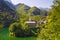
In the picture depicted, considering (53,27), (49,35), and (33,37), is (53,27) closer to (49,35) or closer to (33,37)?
(49,35)

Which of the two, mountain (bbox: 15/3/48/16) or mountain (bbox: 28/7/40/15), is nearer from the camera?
mountain (bbox: 15/3/48/16)

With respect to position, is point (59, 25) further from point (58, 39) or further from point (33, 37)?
Result: point (33, 37)

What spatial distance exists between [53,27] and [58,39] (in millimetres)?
305

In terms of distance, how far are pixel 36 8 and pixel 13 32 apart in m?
6.94

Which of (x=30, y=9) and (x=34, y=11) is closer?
(x=34, y=11)

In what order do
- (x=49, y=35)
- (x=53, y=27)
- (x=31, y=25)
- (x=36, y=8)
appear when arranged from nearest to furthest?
(x=53, y=27) < (x=49, y=35) < (x=31, y=25) < (x=36, y=8)

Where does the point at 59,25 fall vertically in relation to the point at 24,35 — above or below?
above

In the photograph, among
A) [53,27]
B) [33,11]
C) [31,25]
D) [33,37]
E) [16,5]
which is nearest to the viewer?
[53,27]

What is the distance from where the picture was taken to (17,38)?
1219 cm

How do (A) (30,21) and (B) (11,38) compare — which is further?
(A) (30,21)

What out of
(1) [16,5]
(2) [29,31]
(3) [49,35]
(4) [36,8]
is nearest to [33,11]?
(4) [36,8]

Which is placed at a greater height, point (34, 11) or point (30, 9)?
point (30, 9)

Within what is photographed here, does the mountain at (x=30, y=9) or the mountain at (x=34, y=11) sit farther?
the mountain at (x=34, y=11)

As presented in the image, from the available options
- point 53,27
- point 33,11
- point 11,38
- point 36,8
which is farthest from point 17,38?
point 53,27
